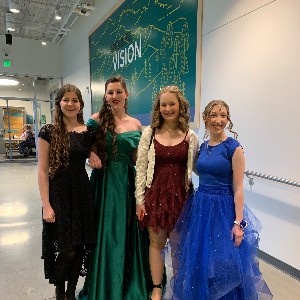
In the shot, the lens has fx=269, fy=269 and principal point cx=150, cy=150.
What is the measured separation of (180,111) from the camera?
1628mm

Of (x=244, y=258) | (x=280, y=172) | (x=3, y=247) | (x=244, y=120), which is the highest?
(x=244, y=120)

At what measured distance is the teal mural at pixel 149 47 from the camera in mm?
3262

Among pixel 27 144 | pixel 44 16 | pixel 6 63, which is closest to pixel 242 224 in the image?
pixel 44 16

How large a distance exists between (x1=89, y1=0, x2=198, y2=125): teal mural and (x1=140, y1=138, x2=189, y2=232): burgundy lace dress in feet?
5.82

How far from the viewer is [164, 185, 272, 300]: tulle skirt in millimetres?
1457

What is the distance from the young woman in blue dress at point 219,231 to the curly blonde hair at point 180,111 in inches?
5.2

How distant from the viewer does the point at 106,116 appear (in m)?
1.72

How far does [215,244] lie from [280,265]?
1.27 metres

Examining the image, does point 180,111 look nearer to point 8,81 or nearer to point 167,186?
point 167,186

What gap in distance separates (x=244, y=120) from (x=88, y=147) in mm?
1689

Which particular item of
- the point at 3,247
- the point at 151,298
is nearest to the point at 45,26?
the point at 3,247

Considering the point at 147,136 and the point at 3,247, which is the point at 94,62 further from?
the point at 147,136

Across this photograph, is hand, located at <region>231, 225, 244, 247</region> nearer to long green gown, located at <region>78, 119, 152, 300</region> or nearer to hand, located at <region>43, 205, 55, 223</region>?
long green gown, located at <region>78, 119, 152, 300</region>

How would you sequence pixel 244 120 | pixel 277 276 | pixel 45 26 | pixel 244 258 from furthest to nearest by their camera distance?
pixel 45 26
pixel 244 120
pixel 277 276
pixel 244 258
